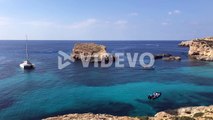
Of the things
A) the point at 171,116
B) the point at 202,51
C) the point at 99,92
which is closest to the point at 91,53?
the point at 202,51

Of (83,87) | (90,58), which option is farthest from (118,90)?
(90,58)

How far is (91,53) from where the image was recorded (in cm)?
13588

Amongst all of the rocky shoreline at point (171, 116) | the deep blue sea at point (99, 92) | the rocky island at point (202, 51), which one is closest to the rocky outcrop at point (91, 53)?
the deep blue sea at point (99, 92)

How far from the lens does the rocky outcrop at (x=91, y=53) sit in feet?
438

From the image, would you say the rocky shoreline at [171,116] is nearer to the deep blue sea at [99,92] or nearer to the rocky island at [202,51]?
the deep blue sea at [99,92]

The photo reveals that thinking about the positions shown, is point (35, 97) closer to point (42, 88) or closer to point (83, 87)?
point (42, 88)

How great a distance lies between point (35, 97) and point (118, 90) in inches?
913

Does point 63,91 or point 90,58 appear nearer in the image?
point 63,91

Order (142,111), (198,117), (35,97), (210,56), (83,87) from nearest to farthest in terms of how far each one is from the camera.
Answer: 1. (198,117)
2. (142,111)
3. (35,97)
4. (83,87)
5. (210,56)

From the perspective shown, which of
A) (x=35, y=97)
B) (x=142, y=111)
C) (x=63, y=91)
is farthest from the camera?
(x=63, y=91)

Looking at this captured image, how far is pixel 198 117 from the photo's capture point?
3956 cm

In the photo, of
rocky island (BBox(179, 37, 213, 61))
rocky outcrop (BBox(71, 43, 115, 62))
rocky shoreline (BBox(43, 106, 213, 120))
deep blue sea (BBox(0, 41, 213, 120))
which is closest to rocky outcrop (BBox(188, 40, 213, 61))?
rocky island (BBox(179, 37, 213, 61))

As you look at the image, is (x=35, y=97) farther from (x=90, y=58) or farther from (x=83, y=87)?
(x=90, y=58)

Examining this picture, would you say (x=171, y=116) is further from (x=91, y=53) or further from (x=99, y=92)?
(x=91, y=53)
